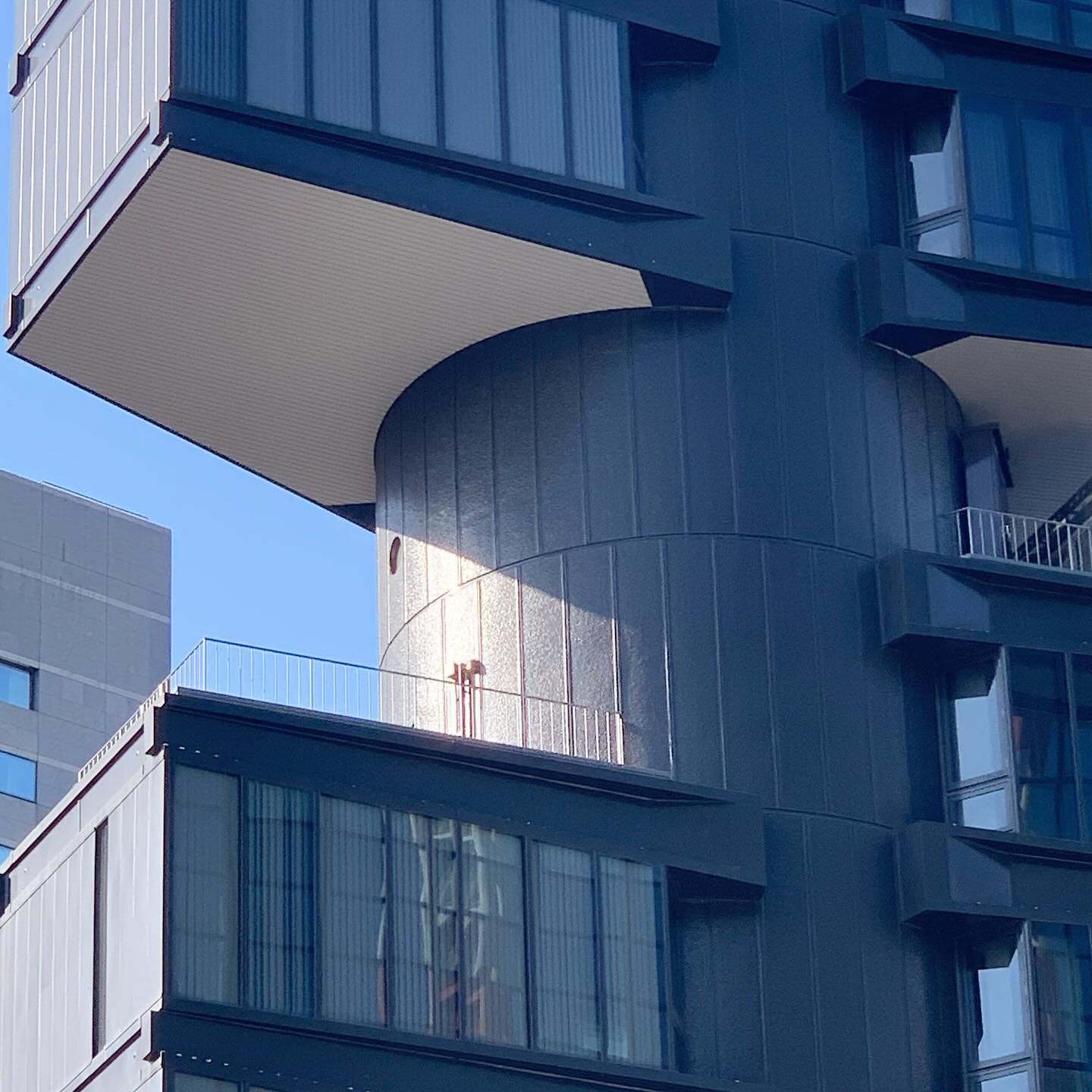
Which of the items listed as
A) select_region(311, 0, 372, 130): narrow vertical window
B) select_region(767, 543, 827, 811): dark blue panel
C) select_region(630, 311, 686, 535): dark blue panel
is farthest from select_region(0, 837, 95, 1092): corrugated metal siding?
select_region(311, 0, 372, 130): narrow vertical window

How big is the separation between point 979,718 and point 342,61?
1410 centimetres

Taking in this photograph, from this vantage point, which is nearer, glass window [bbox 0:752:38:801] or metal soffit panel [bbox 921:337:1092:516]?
metal soffit panel [bbox 921:337:1092:516]

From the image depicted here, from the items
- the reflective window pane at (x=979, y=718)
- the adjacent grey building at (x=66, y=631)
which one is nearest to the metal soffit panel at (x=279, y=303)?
the reflective window pane at (x=979, y=718)

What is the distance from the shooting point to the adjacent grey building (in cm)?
11094

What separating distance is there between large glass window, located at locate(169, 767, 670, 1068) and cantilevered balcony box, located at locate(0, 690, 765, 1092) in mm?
33

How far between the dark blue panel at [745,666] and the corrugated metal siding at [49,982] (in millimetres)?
9764

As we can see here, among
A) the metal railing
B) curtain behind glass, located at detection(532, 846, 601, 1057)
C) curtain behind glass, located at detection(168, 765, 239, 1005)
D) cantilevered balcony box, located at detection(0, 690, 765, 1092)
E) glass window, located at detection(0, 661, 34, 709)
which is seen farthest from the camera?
glass window, located at detection(0, 661, 34, 709)

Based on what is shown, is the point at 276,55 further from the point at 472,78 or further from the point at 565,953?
the point at 565,953

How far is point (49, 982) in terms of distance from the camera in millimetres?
43188

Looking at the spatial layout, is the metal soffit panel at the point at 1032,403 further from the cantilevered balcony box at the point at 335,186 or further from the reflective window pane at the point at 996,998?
the reflective window pane at the point at 996,998

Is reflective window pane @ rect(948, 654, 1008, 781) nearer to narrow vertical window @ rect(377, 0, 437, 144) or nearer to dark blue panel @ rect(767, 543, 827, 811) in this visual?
dark blue panel @ rect(767, 543, 827, 811)

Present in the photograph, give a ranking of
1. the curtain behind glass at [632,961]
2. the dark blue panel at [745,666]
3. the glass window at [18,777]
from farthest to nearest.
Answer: the glass window at [18,777] < the dark blue panel at [745,666] < the curtain behind glass at [632,961]

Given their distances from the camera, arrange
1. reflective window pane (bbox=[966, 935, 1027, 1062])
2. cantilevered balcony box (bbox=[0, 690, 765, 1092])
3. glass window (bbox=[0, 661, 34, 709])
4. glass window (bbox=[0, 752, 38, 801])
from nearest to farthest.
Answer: cantilevered balcony box (bbox=[0, 690, 765, 1092]) → reflective window pane (bbox=[966, 935, 1027, 1062]) → glass window (bbox=[0, 752, 38, 801]) → glass window (bbox=[0, 661, 34, 709])

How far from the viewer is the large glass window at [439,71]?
44625 millimetres
